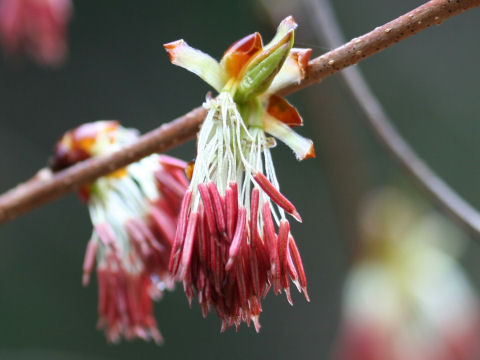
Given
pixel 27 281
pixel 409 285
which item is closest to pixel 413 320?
pixel 409 285

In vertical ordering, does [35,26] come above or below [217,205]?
above

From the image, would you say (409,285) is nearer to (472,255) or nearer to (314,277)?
(314,277)

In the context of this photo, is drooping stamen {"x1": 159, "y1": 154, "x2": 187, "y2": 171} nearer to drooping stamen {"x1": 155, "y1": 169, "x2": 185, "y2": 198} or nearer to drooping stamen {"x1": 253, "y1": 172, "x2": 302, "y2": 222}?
drooping stamen {"x1": 155, "y1": 169, "x2": 185, "y2": 198}

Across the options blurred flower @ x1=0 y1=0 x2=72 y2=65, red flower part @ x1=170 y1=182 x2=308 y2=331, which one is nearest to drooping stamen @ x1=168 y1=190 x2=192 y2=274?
red flower part @ x1=170 y1=182 x2=308 y2=331

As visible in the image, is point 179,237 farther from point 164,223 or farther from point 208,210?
point 164,223

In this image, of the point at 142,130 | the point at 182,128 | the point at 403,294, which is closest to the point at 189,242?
the point at 182,128
